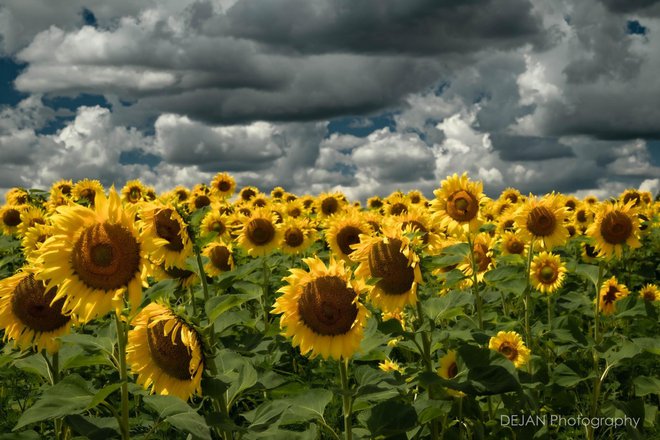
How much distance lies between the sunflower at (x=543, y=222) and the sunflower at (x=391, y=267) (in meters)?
3.08

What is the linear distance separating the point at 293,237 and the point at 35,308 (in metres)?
5.58

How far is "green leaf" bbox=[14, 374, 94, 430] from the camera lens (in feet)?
10.2

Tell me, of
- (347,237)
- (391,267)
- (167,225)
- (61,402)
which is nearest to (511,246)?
(347,237)

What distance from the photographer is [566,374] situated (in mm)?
5422

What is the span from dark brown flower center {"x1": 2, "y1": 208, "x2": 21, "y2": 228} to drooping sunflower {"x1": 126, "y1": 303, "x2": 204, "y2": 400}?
36.0 feet

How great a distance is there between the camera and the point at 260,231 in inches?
353

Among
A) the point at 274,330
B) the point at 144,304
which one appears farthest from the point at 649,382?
the point at 144,304

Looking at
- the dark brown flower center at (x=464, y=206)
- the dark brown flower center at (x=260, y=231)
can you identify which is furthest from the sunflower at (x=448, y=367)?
the dark brown flower center at (x=260, y=231)

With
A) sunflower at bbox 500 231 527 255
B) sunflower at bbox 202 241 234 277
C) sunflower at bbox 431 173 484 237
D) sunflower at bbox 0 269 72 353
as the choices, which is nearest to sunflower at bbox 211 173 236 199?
sunflower at bbox 202 241 234 277

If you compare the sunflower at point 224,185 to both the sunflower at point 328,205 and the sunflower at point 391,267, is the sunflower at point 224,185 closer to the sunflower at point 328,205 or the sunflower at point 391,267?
the sunflower at point 328,205

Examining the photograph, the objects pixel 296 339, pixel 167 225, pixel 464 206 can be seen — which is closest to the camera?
pixel 296 339

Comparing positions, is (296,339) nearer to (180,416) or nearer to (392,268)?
(392,268)

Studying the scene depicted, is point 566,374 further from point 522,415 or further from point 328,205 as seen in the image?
point 328,205

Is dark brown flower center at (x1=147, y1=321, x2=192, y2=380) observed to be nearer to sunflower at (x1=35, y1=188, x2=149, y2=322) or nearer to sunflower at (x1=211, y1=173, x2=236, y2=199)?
sunflower at (x1=35, y1=188, x2=149, y2=322)
